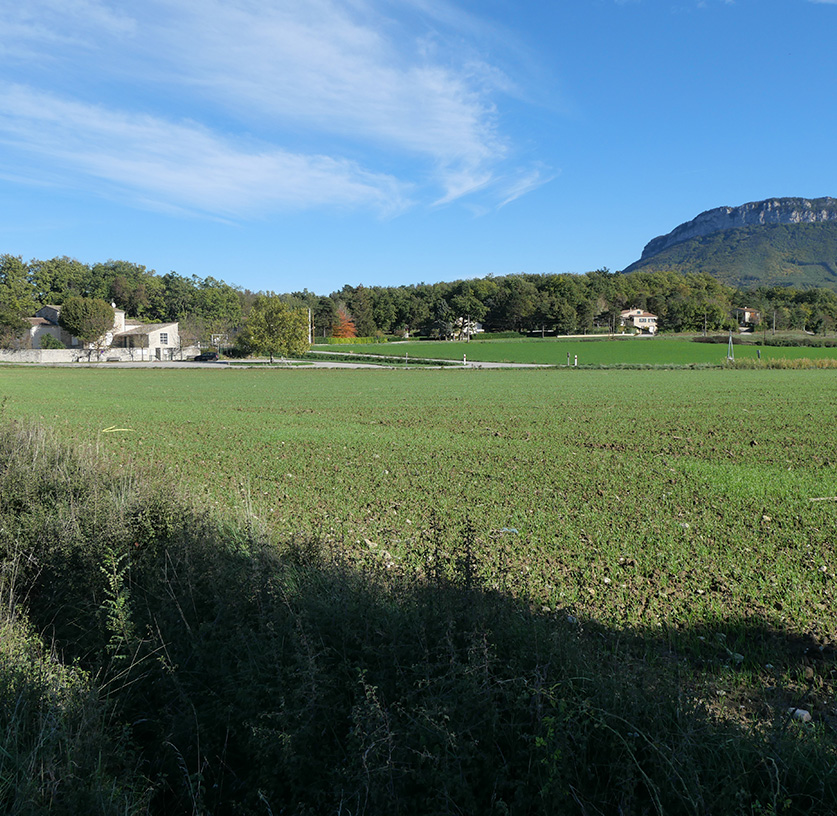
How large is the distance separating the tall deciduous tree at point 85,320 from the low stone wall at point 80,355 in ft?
8.55

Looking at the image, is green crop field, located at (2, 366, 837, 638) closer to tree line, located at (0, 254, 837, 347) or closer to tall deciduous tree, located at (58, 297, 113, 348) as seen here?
tall deciduous tree, located at (58, 297, 113, 348)

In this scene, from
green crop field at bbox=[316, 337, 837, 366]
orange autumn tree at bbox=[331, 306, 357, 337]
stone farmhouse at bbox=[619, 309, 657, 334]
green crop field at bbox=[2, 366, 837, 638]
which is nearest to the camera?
green crop field at bbox=[2, 366, 837, 638]

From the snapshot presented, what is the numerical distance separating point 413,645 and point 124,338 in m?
117

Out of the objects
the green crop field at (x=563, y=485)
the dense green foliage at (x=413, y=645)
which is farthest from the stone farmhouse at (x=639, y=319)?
the dense green foliage at (x=413, y=645)

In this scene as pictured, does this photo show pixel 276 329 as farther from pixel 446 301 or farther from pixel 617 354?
pixel 446 301

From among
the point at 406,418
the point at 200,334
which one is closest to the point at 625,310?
the point at 200,334

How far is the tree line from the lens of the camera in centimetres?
13238

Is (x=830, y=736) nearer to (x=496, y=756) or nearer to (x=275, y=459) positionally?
(x=496, y=756)

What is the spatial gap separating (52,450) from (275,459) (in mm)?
4773

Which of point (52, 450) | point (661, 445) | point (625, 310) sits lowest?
point (661, 445)

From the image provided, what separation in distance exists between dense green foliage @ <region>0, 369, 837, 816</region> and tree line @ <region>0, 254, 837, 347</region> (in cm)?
10871

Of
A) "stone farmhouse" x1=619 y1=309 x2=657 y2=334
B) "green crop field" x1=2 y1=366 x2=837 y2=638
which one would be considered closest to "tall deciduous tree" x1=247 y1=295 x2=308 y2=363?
"green crop field" x1=2 y1=366 x2=837 y2=638

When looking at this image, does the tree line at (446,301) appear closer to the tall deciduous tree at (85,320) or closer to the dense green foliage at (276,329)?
the tall deciduous tree at (85,320)

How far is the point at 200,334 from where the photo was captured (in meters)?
109
